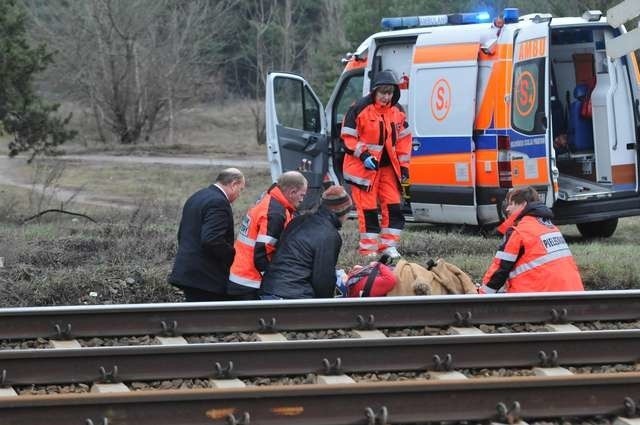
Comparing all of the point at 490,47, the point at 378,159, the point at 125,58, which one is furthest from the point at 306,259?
the point at 125,58

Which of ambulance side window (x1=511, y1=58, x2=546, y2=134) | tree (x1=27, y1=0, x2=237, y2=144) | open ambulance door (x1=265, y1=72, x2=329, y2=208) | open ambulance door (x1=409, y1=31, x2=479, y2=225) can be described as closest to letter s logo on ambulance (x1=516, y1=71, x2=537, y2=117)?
ambulance side window (x1=511, y1=58, x2=546, y2=134)

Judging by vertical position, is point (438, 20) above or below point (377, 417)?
above

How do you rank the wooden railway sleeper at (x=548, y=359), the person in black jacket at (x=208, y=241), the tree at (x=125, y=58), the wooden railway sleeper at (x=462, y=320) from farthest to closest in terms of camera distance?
the tree at (x=125, y=58)
the person in black jacket at (x=208, y=241)
the wooden railway sleeper at (x=462, y=320)
the wooden railway sleeper at (x=548, y=359)

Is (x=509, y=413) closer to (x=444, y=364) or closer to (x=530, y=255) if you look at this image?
(x=444, y=364)

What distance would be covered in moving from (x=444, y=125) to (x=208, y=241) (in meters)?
5.36

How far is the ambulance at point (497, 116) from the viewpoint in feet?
41.1

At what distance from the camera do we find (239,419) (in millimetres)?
5492

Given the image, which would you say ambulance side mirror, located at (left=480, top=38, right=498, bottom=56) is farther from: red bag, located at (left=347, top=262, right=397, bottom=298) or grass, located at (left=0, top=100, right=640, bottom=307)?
red bag, located at (left=347, top=262, right=397, bottom=298)

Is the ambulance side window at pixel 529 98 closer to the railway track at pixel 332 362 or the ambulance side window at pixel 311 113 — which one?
the ambulance side window at pixel 311 113

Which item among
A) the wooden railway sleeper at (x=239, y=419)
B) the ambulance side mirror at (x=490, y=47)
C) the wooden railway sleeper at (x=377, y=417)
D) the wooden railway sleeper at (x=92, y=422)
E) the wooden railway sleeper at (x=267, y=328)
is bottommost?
the wooden railway sleeper at (x=267, y=328)

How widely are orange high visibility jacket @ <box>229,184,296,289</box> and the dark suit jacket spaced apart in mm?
112

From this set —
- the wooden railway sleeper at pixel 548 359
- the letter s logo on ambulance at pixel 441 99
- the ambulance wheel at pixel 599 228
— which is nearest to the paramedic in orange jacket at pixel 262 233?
the wooden railway sleeper at pixel 548 359

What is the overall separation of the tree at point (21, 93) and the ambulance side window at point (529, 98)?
25.5 ft

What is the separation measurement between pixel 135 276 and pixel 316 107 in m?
4.89
